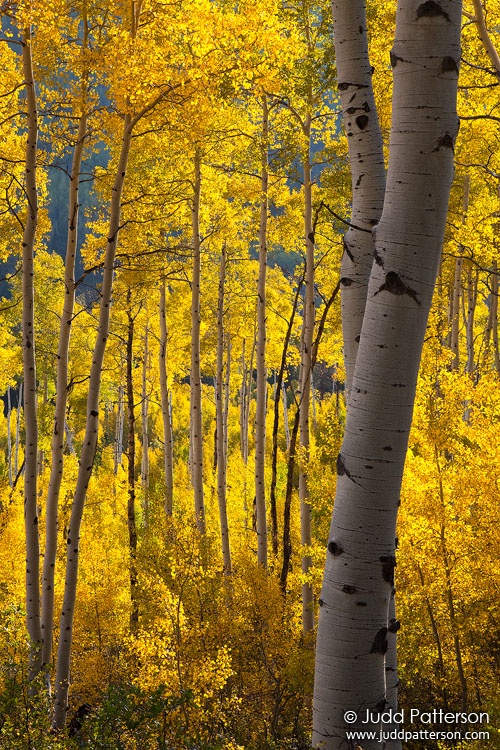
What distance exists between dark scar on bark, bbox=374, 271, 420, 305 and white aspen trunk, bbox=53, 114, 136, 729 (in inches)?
165

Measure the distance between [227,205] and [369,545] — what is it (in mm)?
9850

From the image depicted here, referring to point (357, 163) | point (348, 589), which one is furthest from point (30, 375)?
point (348, 589)

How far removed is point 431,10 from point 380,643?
201 centimetres

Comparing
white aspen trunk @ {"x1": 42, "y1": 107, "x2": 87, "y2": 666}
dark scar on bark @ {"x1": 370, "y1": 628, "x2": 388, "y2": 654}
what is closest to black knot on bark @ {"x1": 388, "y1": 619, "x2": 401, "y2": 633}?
dark scar on bark @ {"x1": 370, "y1": 628, "x2": 388, "y2": 654}

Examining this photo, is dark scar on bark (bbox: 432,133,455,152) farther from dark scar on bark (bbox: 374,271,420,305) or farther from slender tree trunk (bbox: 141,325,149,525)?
slender tree trunk (bbox: 141,325,149,525)

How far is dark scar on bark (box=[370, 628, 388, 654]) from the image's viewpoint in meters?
1.89

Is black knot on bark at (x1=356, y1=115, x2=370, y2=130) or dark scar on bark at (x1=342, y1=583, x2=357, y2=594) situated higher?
black knot on bark at (x1=356, y1=115, x2=370, y2=130)

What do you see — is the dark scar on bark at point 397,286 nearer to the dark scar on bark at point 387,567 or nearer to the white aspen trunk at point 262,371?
the dark scar on bark at point 387,567

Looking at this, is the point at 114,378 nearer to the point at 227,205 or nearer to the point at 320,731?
the point at 227,205

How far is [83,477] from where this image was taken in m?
5.73

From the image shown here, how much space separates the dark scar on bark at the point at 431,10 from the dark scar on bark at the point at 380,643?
1.95 m

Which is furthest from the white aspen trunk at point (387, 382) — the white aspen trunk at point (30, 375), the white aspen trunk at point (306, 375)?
the white aspen trunk at point (306, 375)

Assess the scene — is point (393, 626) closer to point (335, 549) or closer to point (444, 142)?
point (335, 549)

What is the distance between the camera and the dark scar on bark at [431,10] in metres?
1.91
